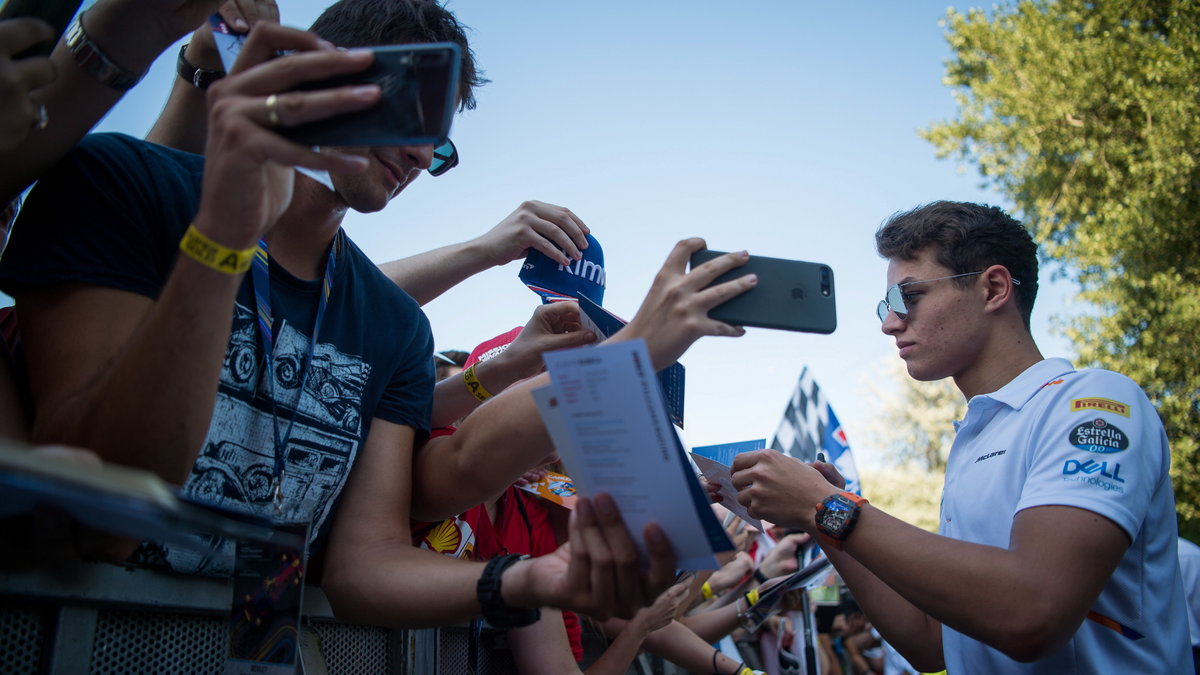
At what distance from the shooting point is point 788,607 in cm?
579

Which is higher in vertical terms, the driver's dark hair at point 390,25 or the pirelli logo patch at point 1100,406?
the driver's dark hair at point 390,25

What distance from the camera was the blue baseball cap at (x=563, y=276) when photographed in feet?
9.00

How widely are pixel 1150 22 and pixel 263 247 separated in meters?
14.6

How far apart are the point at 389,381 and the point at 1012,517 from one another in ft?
6.14

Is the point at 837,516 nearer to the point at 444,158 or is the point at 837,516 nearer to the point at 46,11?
the point at 444,158

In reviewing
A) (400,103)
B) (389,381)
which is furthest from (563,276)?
(400,103)

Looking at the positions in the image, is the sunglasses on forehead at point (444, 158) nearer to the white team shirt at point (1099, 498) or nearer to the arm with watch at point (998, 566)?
the arm with watch at point (998, 566)

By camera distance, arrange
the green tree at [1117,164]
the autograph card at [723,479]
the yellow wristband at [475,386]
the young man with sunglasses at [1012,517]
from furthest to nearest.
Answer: the green tree at [1117,164] < the yellow wristband at [475,386] < the autograph card at [723,479] < the young man with sunglasses at [1012,517]

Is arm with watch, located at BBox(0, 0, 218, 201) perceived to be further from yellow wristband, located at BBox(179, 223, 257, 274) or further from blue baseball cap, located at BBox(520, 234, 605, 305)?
blue baseball cap, located at BBox(520, 234, 605, 305)

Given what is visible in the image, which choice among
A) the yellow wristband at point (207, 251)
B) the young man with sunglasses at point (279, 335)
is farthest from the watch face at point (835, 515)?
the yellow wristband at point (207, 251)

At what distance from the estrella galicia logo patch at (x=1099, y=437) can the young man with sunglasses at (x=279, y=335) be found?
1300 millimetres

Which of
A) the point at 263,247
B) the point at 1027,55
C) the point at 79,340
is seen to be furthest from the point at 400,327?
the point at 1027,55

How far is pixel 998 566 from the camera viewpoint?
6.77 ft

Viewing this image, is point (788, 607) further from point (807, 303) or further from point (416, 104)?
point (416, 104)
